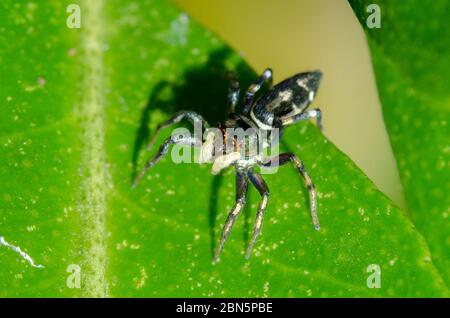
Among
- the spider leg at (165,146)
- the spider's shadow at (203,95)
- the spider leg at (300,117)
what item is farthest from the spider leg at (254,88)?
the spider leg at (165,146)

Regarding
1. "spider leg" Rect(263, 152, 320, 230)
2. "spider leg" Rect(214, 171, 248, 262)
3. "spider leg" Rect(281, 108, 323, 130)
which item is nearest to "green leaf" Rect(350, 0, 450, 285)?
"spider leg" Rect(263, 152, 320, 230)

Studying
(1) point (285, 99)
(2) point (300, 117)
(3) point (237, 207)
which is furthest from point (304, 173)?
(1) point (285, 99)

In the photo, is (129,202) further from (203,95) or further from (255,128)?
(255,128)

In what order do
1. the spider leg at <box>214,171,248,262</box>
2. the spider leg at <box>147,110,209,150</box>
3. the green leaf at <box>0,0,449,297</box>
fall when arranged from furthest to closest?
the spider leg at <box>147,110,209,150</box>
the spider leg at <box>214,171,248,262</box>
the green leaf at <box>0,0,449,297</box>

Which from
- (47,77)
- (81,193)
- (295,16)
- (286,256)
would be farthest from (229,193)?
(295,16)

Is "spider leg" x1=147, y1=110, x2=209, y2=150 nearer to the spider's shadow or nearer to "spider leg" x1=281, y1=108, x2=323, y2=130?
the spider's shadow

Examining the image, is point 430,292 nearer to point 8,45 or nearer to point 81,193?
point 81,193
